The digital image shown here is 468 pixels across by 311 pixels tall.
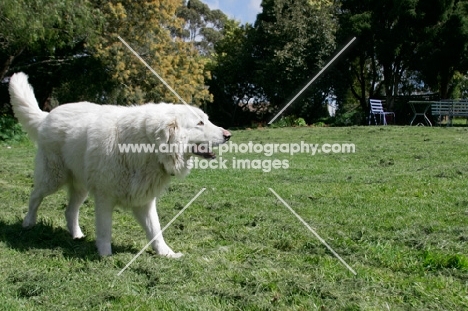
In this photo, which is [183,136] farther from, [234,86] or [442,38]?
[234,86]

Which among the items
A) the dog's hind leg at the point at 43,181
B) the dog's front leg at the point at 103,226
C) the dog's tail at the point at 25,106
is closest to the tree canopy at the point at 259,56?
the dog's tail at the point at 25,106

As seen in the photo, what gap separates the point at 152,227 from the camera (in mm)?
4863

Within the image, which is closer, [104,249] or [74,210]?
[104,249]

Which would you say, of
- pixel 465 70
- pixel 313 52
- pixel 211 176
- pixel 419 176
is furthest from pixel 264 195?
pixel 465 70

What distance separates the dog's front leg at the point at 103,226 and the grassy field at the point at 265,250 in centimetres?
13

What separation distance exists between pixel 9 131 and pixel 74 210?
45.7ft

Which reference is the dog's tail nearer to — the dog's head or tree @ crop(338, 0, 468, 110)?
the dog's head

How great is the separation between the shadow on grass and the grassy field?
0.02 metres

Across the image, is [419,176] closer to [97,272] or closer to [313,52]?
[97,272]

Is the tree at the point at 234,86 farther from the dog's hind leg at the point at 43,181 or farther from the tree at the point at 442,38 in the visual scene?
the dog's hind leg at the point at 43,181

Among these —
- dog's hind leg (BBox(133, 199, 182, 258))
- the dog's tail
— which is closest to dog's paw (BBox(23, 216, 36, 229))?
the dog's tail

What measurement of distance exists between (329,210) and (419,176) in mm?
2998

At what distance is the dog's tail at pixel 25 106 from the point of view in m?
5.86

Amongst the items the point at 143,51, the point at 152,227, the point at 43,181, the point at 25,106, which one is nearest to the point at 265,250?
the point at 152,227
